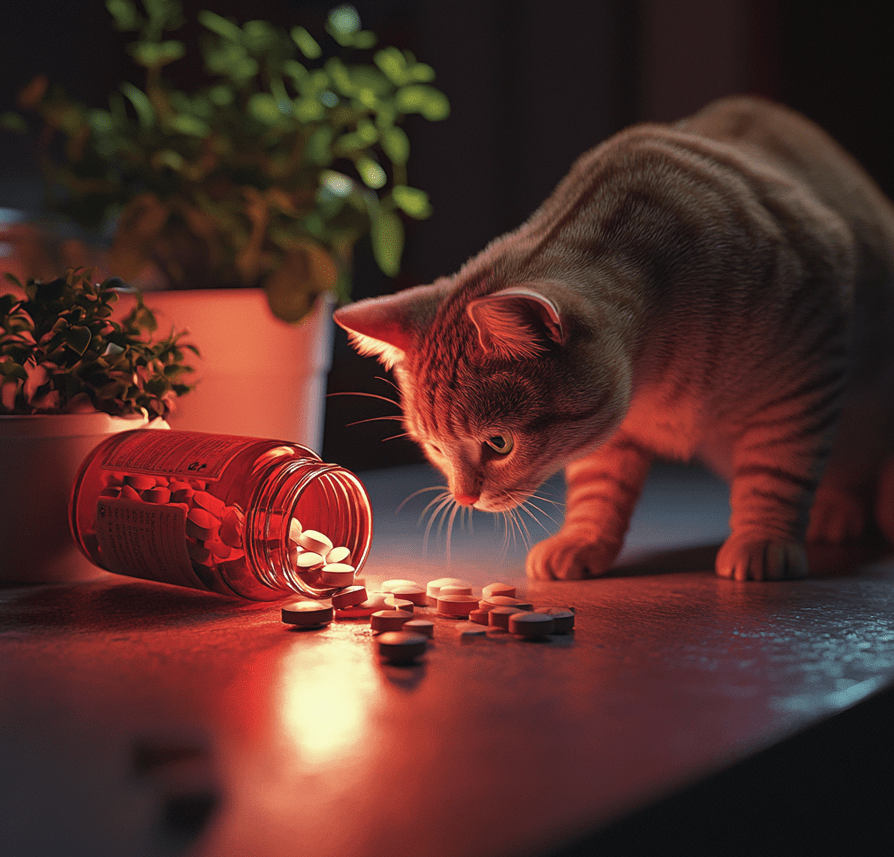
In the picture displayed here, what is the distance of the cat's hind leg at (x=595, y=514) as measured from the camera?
1028mm

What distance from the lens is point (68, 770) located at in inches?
20.8

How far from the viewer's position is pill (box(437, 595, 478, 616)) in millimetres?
851

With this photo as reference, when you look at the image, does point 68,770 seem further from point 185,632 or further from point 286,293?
point 286,293

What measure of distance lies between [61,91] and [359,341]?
0.54 m

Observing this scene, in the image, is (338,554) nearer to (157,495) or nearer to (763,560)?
(157,495)

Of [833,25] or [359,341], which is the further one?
[833,25]

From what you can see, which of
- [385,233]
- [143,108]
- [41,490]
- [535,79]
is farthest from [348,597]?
[535,79]

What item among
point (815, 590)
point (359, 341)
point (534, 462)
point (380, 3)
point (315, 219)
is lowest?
point (815, 590)

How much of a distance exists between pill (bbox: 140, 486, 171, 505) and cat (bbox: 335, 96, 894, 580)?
276 mm

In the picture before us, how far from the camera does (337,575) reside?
864 millimetres

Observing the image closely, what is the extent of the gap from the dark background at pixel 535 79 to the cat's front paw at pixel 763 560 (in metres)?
0.73

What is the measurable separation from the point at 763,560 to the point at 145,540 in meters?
0.65

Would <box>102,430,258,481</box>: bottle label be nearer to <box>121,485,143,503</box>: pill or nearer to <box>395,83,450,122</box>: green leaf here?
<box>121,485,143,503</box>: pill

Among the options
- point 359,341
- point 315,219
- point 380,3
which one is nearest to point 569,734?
point 359,341
